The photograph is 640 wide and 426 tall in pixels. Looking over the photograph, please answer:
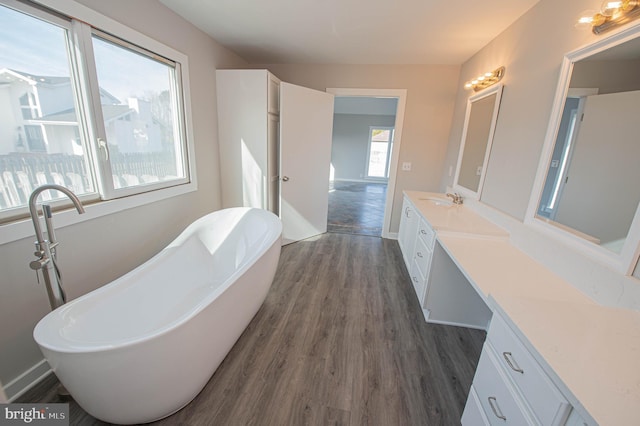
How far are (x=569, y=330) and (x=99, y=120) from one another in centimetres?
266

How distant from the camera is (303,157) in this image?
10.9ft

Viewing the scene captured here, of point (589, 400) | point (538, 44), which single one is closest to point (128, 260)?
point (589, 400)

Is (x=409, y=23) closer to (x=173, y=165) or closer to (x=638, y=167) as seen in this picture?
(x=638, y=167)

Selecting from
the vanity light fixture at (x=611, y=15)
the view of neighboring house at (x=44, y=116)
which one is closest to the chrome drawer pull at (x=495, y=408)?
the vanity light fixture at (x=611, y=15)

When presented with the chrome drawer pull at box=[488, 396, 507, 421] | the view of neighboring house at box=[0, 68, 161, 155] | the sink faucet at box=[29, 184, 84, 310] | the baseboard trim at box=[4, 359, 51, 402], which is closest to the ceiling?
the view of neighboring house at box=[0, 68, 161, 155]

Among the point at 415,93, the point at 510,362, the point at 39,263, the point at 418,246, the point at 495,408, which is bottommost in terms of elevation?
the point at 495,408

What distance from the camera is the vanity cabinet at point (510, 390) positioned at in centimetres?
73

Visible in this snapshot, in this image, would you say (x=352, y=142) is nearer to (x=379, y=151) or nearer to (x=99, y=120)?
(x=379, y=151)

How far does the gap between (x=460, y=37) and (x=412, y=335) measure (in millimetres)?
2698

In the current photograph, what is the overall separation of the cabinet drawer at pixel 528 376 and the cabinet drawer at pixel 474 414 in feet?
0.86

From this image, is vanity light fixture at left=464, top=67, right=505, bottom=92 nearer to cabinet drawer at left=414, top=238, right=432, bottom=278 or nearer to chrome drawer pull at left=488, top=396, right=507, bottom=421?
cabinet drawer at left=414, top=238, right=432, bottom=278

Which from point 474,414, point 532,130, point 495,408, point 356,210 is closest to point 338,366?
point 474,414

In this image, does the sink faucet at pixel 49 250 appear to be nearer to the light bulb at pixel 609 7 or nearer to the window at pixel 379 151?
the light bulb at pixel 609 7

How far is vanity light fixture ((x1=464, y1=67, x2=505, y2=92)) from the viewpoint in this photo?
2.17m
